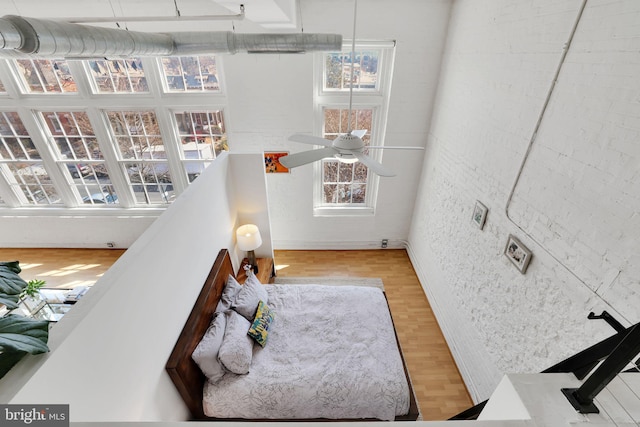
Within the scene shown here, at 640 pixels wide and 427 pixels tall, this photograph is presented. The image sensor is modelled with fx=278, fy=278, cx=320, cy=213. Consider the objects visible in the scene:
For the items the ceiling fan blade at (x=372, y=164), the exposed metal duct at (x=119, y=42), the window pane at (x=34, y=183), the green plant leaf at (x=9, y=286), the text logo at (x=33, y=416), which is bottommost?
the window pane at (x=34, y=183)

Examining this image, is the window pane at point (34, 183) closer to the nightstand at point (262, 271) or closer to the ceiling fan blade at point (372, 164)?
the nightstand at point (262, 271)

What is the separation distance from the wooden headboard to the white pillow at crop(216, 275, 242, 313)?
0.21ft

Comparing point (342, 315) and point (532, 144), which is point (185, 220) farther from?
point (532, 144)

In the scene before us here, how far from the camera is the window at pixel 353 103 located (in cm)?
391

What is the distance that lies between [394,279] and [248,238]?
7.88ft

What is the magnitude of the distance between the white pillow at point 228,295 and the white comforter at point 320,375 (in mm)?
533

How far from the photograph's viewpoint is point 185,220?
2.45 meters

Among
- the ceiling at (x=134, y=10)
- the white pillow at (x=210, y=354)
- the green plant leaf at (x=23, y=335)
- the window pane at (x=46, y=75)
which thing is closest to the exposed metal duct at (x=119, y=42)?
the ceiling at (x=134, y=10)

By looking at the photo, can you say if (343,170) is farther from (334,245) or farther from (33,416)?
(33,416)

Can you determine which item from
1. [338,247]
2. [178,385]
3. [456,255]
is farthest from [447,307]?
[178,385]

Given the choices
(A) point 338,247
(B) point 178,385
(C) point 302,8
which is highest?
(C) point 302,8

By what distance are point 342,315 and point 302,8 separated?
12.1 feet

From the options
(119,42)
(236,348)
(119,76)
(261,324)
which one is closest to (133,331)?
(236,348)

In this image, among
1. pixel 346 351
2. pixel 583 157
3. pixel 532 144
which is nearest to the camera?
pixel 583 157
